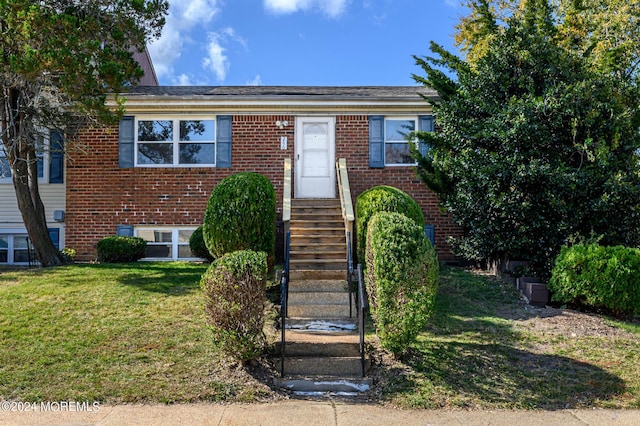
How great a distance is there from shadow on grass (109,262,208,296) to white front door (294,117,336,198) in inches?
126

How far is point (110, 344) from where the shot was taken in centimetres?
629

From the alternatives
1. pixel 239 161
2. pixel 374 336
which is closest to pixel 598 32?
pixel 239 161

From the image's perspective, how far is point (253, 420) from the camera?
477 centimetres

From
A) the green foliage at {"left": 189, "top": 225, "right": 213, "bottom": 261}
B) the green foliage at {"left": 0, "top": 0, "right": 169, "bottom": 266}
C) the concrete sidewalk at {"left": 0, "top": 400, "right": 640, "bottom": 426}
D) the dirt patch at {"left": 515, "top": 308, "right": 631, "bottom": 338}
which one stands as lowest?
the concrete sidewalk at {"left": 0, "top": 400, "right": 640, "bottom": 426}

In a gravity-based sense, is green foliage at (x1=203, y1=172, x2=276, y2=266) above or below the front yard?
above

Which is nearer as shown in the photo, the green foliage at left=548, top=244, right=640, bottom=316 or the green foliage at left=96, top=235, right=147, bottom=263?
the green foliage at left=548, top=244, right=640, bottom=316

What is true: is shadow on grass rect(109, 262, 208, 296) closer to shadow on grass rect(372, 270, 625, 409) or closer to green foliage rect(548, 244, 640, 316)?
shadow on grass rect(372, 270, 625, 409)

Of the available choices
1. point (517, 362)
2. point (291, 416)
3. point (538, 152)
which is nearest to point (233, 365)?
point (291, 416)

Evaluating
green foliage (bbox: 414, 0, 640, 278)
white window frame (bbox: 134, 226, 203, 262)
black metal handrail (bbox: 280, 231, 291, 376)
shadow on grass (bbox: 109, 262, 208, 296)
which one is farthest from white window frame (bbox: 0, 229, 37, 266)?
green foliage (bbox: 414, 0, 640, 278)

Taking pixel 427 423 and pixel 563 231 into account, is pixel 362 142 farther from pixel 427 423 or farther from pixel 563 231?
pixel 427 423

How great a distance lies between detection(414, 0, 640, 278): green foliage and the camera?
344 inches

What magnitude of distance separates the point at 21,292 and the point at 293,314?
4.40 m

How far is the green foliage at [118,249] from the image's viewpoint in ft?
37.0

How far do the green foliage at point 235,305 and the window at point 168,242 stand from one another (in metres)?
6.85
